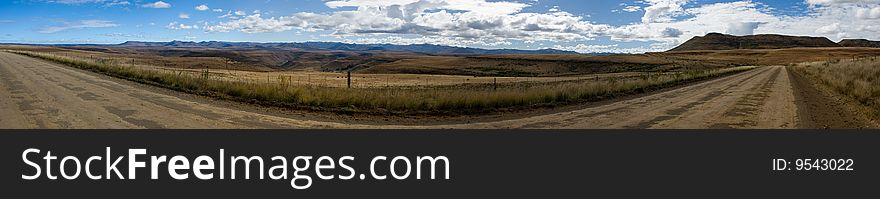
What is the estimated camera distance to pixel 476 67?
114 metres

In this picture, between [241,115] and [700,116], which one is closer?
[241,115]

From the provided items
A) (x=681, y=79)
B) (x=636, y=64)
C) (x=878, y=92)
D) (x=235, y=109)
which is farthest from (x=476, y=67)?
(x=235, y=109)

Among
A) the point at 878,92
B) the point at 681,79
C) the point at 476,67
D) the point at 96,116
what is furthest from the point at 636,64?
the point at 96,116

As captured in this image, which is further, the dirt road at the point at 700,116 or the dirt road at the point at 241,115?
the dirt road at the point at 700,116

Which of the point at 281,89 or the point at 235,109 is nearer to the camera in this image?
the point at 235,109

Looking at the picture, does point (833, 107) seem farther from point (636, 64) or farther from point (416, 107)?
point (636, 64)

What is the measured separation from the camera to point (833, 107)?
56.6 feet

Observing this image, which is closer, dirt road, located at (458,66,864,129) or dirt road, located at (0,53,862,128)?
dirt road, located at (0,53,862,128)

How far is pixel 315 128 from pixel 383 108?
385 centimetres

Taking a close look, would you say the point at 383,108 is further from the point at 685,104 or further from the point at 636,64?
the point at 636,64

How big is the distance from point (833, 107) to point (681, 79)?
20.1 meters

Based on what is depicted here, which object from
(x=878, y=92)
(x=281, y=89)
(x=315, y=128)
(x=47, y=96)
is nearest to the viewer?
(x=315, y=128)

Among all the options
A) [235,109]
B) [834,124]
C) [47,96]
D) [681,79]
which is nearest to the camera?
[834,124]

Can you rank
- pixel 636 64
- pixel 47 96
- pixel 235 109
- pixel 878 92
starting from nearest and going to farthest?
pixel 235 109 < pixel 47 96 < pixel 878 92 < pixel 636 64
